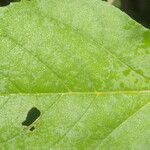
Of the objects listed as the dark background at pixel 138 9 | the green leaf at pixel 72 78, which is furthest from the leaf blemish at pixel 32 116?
the dark background at pixel 138 9

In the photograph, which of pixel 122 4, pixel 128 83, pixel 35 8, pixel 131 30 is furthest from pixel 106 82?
pixel 122 4

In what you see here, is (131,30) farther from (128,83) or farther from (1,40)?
(1,40)

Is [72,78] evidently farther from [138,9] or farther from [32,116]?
[138,9]

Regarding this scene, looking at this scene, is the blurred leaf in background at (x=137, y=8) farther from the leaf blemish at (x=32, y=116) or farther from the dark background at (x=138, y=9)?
the leaf blemish at (x=32, y=116)

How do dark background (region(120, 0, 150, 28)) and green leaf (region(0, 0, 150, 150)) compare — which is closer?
green leaf (region(0, 0, 150, 150))

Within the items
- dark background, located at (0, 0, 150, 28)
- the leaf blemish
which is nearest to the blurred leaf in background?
dark background, located at (0, 0, 150, 28)

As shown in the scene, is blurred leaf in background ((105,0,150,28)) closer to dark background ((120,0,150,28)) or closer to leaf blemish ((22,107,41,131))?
dark background ((120,0,150,28))
